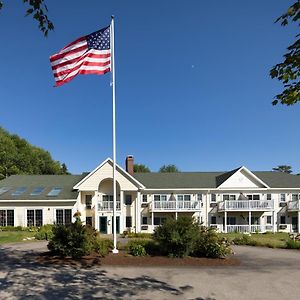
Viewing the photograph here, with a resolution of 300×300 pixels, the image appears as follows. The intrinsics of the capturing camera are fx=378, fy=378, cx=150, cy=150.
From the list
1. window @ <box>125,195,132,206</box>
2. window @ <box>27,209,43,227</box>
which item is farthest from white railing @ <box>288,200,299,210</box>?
window @ <box>27,209,43,227</box>

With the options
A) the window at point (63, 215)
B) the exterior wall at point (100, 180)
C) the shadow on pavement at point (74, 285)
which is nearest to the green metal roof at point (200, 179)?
the exterior wall at point (100, 180)

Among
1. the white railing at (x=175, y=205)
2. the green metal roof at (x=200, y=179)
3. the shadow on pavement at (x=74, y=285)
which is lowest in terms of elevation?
the white railing at (x=175, y=205)

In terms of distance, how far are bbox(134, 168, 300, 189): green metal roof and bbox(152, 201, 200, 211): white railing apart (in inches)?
76.7

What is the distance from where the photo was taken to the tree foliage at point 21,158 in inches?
2557

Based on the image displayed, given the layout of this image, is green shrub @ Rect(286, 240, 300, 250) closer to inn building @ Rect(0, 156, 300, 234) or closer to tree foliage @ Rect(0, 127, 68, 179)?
inn building @ Rect(0, 156, 300, 234)

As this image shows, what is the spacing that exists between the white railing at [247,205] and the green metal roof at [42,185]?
16062mm

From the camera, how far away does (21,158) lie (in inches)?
2672

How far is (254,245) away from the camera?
83.5 feet

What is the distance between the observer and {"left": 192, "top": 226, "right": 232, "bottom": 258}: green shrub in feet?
53.8

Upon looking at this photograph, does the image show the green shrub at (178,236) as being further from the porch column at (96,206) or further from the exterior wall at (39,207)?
the porch column at (96,206)

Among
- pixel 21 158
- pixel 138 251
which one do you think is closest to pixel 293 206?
pixel 138 251

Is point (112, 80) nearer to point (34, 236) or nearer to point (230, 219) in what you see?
point (34, 236)

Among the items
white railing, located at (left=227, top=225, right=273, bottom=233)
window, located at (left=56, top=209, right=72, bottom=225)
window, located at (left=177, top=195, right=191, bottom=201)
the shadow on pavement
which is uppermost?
window, located at (left=177, top=195, right=191, bottom=201)

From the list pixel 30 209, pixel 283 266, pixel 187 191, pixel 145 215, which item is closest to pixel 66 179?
pixel 30 209
